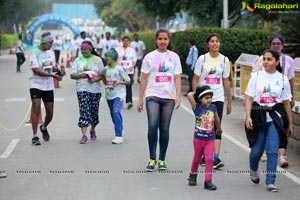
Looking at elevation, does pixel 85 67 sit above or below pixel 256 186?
above

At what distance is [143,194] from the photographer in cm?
720

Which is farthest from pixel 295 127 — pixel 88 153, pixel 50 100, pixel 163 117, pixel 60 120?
pixel 60 120

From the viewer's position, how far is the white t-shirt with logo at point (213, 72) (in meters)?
8.47

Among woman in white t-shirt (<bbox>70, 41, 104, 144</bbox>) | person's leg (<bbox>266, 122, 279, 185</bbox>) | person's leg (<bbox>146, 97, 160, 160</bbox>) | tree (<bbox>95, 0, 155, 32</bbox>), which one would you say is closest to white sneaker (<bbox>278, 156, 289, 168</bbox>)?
person's leg (<bbox>266, 122, 279, 185</bbox>)

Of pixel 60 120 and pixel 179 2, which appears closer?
pixel 60 120

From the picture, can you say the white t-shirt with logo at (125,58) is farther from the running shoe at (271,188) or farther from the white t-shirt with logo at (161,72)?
the running shoe at (271,188)

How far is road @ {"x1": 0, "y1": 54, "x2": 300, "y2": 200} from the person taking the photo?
725 cm

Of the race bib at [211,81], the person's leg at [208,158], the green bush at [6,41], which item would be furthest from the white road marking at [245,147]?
the green bush at [6,41]

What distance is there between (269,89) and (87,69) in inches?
160

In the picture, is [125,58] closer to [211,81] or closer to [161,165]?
[211,81]

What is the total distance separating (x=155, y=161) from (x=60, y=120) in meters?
5.60

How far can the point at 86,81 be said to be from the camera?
35.0 ft

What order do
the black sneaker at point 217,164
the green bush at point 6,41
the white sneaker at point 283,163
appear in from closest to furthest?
the black sneaker at point 217,164
the white sneaker at point 283,163
the green bush at point 6,41

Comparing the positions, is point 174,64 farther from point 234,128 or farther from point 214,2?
point 214,2
